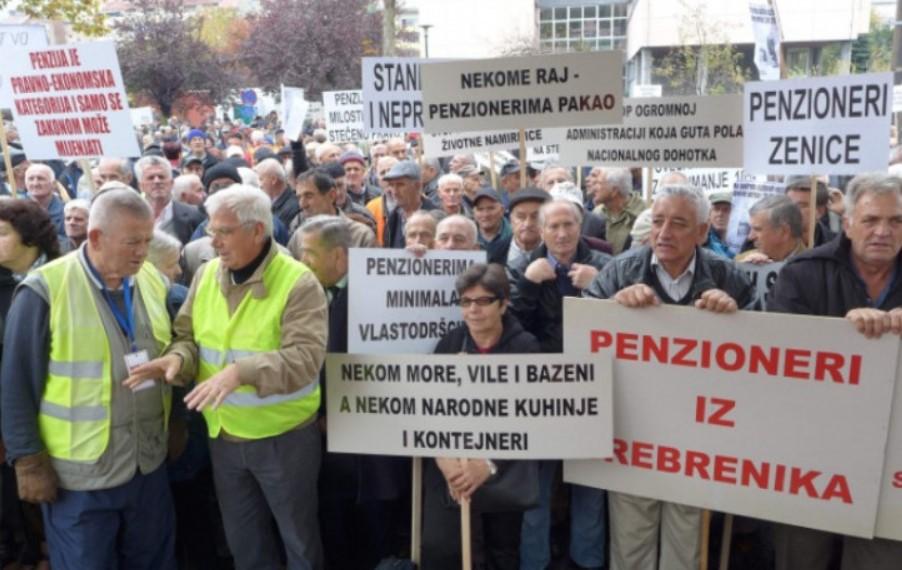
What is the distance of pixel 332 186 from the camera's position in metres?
5.80

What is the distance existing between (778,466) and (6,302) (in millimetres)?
3487

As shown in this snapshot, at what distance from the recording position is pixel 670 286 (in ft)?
11.9

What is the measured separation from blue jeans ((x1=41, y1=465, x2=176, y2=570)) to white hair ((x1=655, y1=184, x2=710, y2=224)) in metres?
2.62

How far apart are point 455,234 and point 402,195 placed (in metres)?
2.38

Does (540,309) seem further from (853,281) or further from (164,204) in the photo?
(164,204)

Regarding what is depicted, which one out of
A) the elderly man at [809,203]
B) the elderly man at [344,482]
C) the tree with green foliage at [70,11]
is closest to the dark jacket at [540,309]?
the elderly man at [344,482]

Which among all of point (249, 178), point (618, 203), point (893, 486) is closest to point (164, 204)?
point (249, 178)

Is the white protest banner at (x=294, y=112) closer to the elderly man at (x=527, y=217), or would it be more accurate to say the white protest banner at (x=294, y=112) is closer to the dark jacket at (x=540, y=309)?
the elderly man at (x=527, y=217)

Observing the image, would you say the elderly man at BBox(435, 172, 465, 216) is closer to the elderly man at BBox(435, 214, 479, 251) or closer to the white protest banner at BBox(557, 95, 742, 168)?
the white protest banner at BBox(557, 95, 742, 168)

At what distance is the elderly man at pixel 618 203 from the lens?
20.9ft

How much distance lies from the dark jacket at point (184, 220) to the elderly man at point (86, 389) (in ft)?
9.00

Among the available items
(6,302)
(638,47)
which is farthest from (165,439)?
(638,47)

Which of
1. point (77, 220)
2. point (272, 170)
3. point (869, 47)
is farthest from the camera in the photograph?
point (869, 47)

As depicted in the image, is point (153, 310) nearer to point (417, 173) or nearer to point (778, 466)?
point (778, 466)
